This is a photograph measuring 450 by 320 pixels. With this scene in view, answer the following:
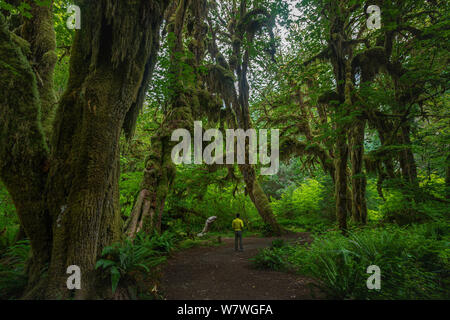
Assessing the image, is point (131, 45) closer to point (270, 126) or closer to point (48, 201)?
point (48, 201)

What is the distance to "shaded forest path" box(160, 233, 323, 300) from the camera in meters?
3.72

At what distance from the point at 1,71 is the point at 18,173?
148cm

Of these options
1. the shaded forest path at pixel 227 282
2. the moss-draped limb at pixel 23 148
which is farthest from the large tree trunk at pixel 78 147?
the shaded forest path at pixel 227 282

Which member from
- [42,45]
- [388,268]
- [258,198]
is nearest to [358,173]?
[388,268]

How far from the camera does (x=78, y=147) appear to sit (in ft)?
10.5

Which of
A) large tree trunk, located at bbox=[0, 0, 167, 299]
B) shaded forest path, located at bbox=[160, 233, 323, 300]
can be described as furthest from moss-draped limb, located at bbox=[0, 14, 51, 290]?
shaded forest path, located at bbox=[160, 233, 323, 300]

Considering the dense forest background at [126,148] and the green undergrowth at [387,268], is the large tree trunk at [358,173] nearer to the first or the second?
the dense forest background at [126,148]

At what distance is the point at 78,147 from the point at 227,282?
3.94 meters

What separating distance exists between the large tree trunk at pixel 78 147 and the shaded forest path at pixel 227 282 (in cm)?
165

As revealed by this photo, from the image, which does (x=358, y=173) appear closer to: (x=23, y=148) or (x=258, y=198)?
(x=258, y=198)

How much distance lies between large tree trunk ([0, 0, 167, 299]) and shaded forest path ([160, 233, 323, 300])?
165 cm

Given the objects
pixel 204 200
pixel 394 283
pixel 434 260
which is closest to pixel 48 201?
pixel 394 283

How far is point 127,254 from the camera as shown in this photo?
3510 millimetres

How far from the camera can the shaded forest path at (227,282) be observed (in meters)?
3.72
